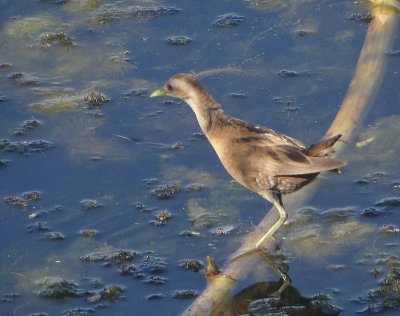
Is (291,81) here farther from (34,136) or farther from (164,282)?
(164,282)

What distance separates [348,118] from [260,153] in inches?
49.8

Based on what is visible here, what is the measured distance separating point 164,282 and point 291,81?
249 cm

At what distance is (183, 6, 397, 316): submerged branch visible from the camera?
6.55m

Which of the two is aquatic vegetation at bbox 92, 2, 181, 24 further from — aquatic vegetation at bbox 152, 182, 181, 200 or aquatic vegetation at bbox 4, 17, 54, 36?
aquatic vegetation at bbox 152, 182, 181, 200

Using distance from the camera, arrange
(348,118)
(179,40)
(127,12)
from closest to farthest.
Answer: (348,118), (179,40), (127,12)

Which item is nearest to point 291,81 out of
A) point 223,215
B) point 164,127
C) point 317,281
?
point 164,127

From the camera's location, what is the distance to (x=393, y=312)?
6.45 m

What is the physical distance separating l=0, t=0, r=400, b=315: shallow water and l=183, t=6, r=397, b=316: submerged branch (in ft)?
0.30

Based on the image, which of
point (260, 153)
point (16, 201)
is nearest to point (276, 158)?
point (260, 153)

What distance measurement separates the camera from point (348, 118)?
7.99 metres

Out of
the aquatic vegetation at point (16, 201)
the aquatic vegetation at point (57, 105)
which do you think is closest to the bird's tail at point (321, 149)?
the aquatic vegetation at point (16, 201)

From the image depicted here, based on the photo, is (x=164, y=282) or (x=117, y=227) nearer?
(x=164, y=282)

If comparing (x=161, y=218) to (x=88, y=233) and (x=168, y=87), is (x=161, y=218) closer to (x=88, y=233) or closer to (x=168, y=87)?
(x=88, y=233)

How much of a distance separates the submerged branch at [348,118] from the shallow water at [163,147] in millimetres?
90
